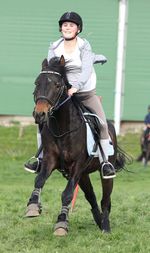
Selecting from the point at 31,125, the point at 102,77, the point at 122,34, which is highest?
the point at 122,34

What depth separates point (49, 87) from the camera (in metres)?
8.35

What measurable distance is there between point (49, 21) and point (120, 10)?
3102 mm

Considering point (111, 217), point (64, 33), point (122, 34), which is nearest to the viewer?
point (64, 33)

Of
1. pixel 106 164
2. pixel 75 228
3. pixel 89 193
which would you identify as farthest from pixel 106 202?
pixel 106 164

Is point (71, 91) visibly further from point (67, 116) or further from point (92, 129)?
point (92, 129)

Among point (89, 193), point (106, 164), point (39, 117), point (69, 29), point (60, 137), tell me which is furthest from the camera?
point (89, 193)

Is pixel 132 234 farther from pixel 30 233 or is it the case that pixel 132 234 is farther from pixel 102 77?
pixel 102 77

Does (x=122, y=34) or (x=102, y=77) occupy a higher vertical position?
(x=122, y=34)

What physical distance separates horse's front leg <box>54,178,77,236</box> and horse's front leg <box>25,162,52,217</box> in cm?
33

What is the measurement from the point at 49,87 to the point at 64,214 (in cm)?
162

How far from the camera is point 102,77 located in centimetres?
2884

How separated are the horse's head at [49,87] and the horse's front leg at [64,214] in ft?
3.50

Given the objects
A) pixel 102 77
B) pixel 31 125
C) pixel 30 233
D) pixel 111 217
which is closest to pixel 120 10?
pixel 102 77

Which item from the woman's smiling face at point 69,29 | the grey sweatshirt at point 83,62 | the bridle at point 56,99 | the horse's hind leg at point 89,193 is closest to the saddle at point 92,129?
the grey sweatshirt at point 83,62
